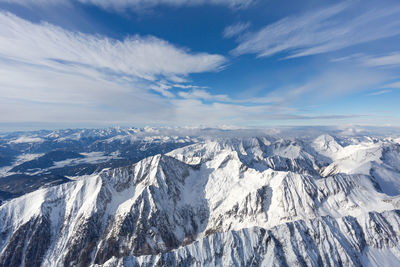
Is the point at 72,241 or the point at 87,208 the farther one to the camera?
the point at 87,208

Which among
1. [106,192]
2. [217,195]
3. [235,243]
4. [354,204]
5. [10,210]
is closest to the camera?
[235,243]

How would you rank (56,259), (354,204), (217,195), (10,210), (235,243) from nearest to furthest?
(235,243)
(56,259)
(354,204)
(10,210)
(217,195)

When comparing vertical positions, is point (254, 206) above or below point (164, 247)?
above

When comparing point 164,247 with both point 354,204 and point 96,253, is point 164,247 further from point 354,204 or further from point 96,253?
point 354,204

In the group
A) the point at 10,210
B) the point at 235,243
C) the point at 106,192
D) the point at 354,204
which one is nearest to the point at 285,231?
the point at 235,243

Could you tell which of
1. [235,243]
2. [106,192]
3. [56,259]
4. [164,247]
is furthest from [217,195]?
[56,259]

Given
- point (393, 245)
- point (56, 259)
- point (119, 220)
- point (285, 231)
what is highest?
point (285, 231)
